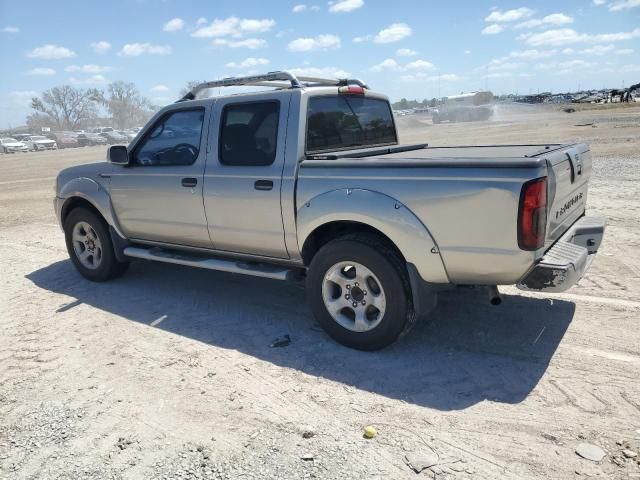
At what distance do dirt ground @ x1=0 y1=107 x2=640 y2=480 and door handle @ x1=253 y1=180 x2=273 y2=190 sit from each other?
4.08 ft

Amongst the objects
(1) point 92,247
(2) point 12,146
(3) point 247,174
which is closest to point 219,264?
(3) point 247,174

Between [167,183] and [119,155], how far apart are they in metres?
0.77

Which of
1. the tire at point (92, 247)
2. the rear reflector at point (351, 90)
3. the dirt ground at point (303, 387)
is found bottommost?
the dirt ground at point (303, 387)

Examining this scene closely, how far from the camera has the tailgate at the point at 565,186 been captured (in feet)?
11.1

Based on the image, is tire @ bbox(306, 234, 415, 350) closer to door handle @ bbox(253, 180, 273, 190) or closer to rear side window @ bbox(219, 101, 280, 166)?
door handle @ bbox(253, 180, 273, 190)

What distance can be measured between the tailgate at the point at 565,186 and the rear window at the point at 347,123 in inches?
71.9

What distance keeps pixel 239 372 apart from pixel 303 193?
4.77 feet

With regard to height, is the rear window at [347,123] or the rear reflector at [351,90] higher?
the rear reflector at [351,90]

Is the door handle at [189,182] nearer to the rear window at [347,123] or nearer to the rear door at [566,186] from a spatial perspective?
the rear window at [347,123]

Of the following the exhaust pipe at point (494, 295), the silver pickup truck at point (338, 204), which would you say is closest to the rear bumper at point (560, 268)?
the silver pickup truck at point (338, 204)

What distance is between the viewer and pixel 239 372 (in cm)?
385

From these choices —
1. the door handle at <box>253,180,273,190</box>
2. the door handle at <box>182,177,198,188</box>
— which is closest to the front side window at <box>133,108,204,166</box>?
the door handle at <box>182,177,198,188</box>

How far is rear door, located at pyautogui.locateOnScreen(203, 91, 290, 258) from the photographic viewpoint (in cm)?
433

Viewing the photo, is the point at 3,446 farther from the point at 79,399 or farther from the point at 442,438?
the point at 442,438
